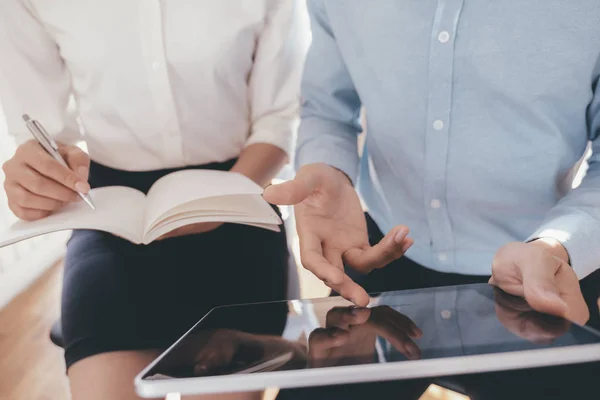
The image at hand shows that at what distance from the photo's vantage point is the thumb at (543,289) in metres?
0.34

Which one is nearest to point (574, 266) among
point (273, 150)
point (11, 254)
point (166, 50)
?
point (273, 150)

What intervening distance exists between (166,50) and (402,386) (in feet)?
Result: 1.90

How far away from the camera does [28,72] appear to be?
771mm

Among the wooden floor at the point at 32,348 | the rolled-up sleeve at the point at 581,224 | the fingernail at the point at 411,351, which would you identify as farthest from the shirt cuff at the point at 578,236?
the wooden floor at the point at 32,348

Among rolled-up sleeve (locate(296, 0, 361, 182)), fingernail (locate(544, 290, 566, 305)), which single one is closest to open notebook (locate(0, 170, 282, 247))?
rolled-up sleeve (locate(296, 0, 361, 182))

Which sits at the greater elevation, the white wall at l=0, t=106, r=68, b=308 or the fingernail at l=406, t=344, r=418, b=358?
the fingernail at l=406, t=344, r=418, b=358

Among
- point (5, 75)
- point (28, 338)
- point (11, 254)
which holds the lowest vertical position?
point (28, 338)

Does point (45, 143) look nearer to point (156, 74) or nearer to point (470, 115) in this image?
point (156, 74)

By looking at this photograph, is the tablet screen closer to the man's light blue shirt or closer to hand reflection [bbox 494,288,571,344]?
hand reflection [bbox 494,288,571,344]

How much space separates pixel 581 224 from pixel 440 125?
19cm

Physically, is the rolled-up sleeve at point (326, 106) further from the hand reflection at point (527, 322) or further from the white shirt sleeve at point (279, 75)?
the hand reflection at point (527, 322)

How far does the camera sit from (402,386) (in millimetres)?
566

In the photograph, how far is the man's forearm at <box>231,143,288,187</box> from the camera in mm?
778

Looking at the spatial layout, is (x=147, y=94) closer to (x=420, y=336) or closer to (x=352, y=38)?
(x=352, y=38)
